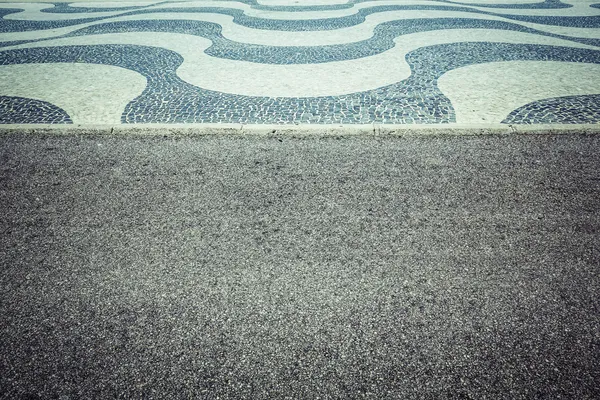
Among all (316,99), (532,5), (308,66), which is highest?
(532,5)

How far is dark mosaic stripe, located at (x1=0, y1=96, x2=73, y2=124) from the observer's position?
521 cm

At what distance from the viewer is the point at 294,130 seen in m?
4.85

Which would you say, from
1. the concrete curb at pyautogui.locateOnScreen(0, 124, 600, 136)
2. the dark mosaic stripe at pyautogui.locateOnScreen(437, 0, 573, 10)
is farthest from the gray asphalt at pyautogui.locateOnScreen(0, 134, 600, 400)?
the dark mosaic stripe at pyautogui.locateOnScreen(437, 0, 573, 10)

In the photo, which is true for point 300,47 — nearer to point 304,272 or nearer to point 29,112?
point 29,112

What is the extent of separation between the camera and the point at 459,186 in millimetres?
3715

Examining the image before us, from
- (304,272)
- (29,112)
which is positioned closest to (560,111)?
(304,272)

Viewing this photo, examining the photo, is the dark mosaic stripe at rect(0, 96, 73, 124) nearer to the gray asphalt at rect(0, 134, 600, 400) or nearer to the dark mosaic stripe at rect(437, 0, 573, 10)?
the gray asphalt at rect(0, 134, 600, 400)

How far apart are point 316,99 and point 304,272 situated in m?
3.74

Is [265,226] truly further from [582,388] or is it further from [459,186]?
[582,388]

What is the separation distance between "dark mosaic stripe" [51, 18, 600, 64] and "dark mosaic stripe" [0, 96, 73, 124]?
3.84 metres

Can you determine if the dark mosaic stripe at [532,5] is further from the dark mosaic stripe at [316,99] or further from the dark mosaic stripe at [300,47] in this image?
the dark mosaic stripe at [316,99]

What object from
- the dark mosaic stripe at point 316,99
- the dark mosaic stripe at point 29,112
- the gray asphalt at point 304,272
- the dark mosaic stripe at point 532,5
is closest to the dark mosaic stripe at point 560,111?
the gray asphalt at point 304,272

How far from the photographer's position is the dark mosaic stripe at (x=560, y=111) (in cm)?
493

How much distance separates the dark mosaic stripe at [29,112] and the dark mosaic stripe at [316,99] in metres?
0.96
